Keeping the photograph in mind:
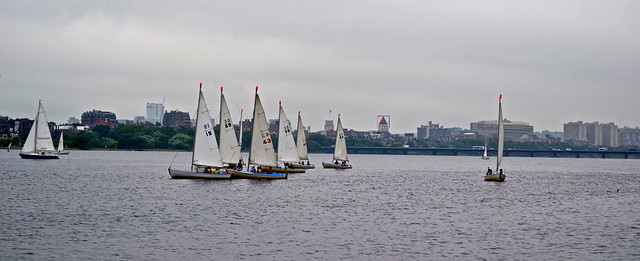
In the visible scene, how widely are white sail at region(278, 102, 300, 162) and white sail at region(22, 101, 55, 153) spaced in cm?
6419

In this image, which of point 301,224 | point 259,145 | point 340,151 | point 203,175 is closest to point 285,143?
point 259,145

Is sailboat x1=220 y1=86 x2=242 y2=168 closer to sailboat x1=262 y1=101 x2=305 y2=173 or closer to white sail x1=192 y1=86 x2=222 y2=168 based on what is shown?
white sail x1=192 y1=86 x2=222 y2=168

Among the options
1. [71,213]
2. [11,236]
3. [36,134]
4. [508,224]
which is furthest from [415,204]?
[36,134]

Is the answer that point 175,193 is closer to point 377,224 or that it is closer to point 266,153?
point 266,153

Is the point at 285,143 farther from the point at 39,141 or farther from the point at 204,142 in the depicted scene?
the point at 39,141

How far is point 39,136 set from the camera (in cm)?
16662

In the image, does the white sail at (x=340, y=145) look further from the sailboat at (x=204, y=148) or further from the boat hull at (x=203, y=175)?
the sailboat at (x=204, y=148)

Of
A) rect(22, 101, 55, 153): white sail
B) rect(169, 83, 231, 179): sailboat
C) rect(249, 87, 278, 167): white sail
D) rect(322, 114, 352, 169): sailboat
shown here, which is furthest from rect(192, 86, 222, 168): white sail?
rect(22, 101, 55, 153): white sail

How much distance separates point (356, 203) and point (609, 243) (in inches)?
1104

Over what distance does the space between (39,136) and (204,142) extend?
87.9m

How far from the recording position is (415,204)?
243ft

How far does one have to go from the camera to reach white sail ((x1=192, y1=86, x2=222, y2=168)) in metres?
91.6

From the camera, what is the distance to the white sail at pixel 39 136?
162500 mm

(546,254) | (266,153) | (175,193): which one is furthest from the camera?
(266,153)
